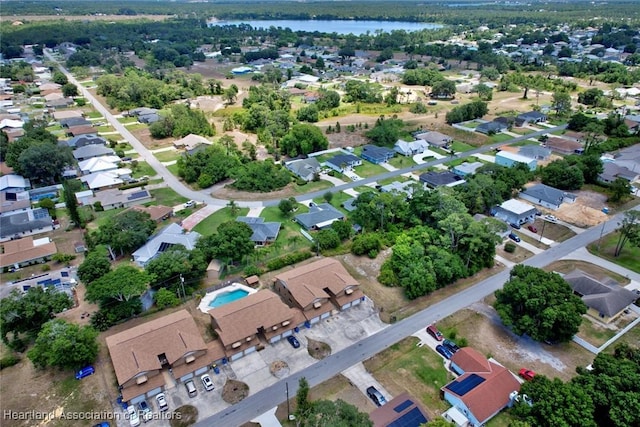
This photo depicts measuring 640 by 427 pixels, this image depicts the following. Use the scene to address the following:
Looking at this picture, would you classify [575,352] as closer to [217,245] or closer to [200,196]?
[217,245]

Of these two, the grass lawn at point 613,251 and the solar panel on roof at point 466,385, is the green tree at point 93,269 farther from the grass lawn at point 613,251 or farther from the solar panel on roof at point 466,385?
the grass lawn at point 613,251

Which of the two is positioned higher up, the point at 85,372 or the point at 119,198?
the point at 119,198

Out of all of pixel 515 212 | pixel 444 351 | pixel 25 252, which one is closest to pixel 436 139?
pixel 515 212

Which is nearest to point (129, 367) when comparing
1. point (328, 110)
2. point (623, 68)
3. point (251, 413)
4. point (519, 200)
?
point (251, 413)

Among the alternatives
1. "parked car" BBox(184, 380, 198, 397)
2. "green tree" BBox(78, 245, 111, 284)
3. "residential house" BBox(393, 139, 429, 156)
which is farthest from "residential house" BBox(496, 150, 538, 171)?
"green tree" BBox(78, 245, 111, 284)

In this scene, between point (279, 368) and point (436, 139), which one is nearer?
point (279, 368)

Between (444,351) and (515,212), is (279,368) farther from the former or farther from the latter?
(515,212)
